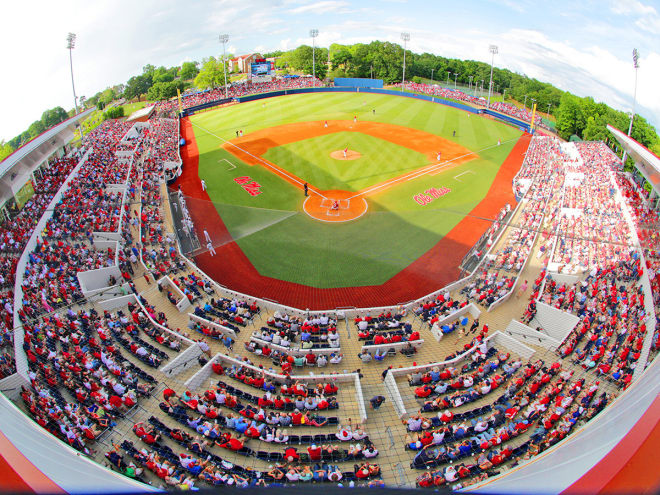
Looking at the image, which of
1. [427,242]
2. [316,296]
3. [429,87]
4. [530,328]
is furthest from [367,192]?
[429,87]

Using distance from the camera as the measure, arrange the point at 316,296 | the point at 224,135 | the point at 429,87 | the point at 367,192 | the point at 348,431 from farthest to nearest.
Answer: the point at 429,87 < the point at 224,135 < the point at 367,192 < the point at 316,296 < the point at 348,431

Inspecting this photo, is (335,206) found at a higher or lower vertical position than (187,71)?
lower

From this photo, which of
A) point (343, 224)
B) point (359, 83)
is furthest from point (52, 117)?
point (343, 224)

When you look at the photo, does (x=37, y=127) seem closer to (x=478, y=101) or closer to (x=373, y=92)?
(x=373, y=92)

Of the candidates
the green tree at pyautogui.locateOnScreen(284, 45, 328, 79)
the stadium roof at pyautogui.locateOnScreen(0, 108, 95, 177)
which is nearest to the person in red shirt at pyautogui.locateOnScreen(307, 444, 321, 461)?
the stadium roof at pyautogui.locateOnScreen(0, 108, 95, 177)

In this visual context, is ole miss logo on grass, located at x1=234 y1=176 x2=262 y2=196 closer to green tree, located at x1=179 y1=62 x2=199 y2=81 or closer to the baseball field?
the baseball field

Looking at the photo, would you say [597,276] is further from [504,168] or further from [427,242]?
[504,168]
